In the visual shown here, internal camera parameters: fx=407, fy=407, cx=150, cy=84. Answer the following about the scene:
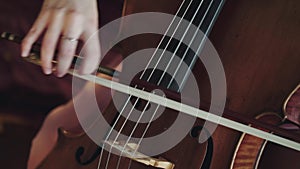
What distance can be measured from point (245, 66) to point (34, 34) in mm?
333

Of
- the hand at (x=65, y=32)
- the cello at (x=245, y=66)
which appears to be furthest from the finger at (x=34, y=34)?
the cello at (x=245, y=66)

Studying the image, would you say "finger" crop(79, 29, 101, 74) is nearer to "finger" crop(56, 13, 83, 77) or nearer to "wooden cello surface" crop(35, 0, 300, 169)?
"finger" crop(56, 13, 83, 77)

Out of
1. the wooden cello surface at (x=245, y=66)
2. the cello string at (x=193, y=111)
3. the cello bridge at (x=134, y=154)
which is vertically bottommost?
the cello bridge at (x=134, y=154)

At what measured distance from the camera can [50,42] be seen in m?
0.51

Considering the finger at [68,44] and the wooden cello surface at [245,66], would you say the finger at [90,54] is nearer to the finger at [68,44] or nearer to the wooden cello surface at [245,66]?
the finger at [68,44]

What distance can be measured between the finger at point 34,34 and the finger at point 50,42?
0.04ft

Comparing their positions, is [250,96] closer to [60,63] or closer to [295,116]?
[295,116]

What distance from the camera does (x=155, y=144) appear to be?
598 mm

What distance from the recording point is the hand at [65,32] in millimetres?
511

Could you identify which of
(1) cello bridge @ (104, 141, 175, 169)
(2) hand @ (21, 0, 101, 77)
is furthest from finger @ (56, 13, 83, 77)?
(1) cello bridge @ (104, 141, 175, 169)

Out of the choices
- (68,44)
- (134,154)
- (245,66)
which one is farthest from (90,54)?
(245,66)

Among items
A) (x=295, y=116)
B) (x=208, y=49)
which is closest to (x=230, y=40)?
(x=208, y=49)

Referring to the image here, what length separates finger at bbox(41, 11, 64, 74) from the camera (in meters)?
0.51

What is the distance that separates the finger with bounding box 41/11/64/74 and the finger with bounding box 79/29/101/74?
0.04 metres
